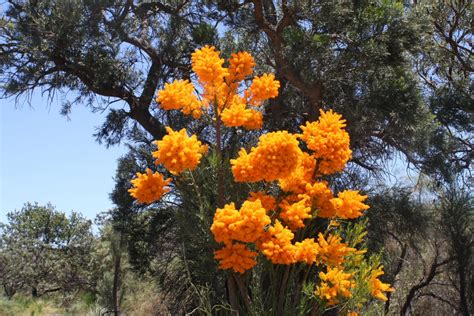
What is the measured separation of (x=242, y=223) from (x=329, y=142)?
82 cm

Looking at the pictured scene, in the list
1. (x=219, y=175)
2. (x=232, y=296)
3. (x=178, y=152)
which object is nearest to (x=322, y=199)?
(x=219, y=175)

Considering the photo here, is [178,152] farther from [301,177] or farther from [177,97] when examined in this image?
[301,177]

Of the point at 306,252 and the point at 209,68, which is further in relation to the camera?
the point at 209,68

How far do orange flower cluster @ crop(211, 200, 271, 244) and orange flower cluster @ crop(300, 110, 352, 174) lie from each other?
0.65m

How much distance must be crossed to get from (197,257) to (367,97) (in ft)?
10.5

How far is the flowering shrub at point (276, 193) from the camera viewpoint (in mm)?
3061

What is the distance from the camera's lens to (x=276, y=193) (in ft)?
13.1

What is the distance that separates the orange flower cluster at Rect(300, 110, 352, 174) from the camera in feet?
10.9

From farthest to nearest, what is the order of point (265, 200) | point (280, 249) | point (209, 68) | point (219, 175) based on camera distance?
1. point (219, 175)
2. point (209, 68)
3. point (265, 200)
4. point (280, 249)

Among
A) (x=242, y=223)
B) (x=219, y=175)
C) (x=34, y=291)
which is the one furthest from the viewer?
(x=34, y=291)

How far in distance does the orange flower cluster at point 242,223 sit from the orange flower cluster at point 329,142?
648 mm

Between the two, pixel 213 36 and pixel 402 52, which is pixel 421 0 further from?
pixel 213 36

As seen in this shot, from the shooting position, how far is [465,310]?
8.45m

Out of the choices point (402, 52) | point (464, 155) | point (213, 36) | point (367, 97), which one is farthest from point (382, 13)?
point (464, 155)
